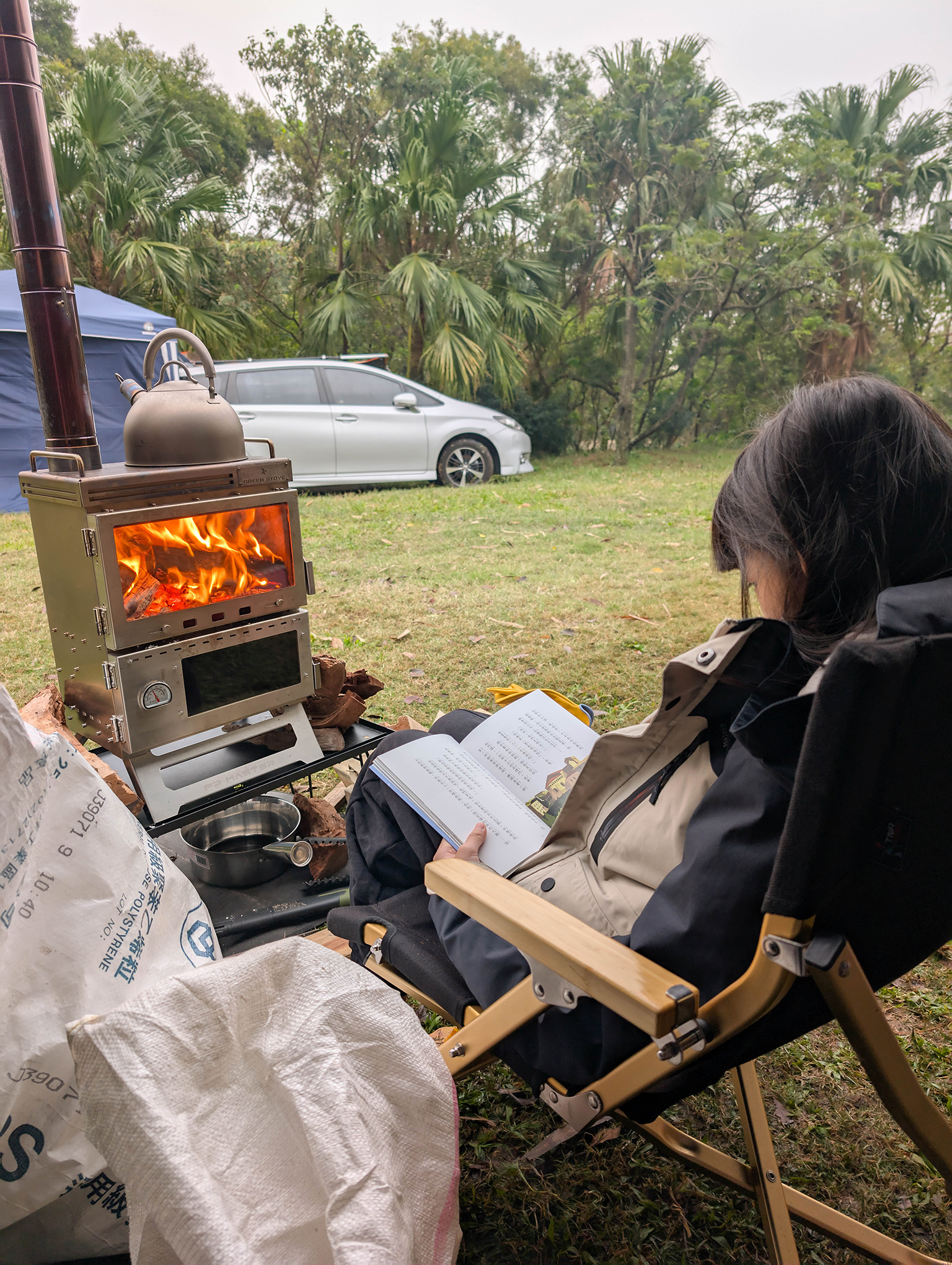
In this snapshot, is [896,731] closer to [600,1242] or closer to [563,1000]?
[563,1000]

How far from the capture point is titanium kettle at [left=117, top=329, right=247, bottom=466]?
2184 mm

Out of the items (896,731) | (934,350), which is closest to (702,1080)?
(896,731)

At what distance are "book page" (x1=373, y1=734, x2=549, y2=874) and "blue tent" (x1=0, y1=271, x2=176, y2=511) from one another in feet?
24.9

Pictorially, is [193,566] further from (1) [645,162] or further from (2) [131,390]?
(1) [645,162]

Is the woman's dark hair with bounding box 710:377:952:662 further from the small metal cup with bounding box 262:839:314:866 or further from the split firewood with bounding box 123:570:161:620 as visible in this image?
the small metal cup with bounding box 262:839:314:866

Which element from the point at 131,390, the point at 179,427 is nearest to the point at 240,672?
the point at 179,427

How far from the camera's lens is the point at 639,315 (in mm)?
12609

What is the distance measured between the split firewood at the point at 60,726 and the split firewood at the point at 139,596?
386mm

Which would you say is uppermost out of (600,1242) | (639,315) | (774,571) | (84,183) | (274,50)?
(274,50)

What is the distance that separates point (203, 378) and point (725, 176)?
845cm

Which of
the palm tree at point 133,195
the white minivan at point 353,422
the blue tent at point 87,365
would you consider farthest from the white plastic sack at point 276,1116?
the palm tree at point 133,195

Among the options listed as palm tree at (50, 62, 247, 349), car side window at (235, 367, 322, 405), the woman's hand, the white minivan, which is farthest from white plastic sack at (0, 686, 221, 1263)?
palm tree at (50, 62, 247, 349)

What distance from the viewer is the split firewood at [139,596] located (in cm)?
215

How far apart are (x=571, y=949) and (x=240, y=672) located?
1.57 m
